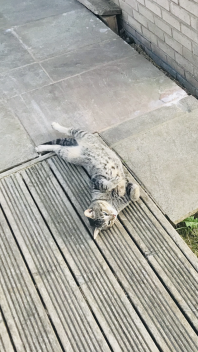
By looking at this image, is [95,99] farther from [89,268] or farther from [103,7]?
[89,268]

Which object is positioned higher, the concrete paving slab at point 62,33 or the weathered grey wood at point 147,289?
the concrete paving slab at point 62,33

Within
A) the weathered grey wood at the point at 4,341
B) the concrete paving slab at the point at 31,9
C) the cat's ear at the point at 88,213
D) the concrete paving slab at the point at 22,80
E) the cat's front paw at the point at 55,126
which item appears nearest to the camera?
the weathered grey wood at the point at 4,341

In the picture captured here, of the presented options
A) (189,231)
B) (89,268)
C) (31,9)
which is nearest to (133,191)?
(189,231)

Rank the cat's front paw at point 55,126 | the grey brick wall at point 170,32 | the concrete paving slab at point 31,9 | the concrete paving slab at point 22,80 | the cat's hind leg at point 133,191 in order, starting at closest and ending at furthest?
the cat's hind leg at point 133,191, the cat's front paw at point 55,126, the grey brick wall at point 170,32, the concrete paving slab at point 22,80, the concrete paving slab at point 31,9

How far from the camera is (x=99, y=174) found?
2.93 meters

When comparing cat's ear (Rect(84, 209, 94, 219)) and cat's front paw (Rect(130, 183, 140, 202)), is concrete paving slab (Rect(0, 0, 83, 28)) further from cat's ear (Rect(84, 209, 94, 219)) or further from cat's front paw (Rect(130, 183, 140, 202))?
cat's ear (Rect(84, 209, 94, 219))

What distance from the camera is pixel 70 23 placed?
16.2ft

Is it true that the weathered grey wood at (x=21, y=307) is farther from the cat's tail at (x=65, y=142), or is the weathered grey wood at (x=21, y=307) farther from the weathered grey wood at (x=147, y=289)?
the cat's tail at (x=65, y=142)

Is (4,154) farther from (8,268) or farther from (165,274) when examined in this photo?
(165,274)

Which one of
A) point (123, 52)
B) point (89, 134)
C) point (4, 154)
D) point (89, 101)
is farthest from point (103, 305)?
point (123, 52)

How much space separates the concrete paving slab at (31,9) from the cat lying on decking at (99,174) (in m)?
2.79

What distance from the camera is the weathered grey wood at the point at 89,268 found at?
2197 millimetres

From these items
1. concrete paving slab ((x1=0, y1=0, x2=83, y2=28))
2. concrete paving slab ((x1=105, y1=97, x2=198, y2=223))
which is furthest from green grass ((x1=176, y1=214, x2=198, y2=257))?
concrete paving slab ((x1=0, y1=0, x2=83, y2=28))

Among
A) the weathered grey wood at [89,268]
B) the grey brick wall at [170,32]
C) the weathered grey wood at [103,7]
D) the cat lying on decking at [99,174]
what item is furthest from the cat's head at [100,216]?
the weathered grey wood at [103,7]
